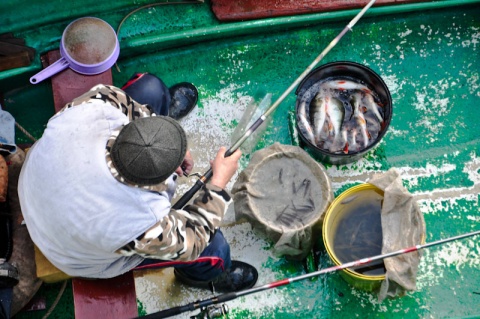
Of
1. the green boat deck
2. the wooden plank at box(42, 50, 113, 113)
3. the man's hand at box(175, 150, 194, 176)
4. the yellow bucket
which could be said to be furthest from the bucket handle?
the yellow bucket

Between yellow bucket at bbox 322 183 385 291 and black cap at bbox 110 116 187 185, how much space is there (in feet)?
4.20

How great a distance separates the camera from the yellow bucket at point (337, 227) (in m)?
3.07

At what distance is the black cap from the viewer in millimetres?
2098

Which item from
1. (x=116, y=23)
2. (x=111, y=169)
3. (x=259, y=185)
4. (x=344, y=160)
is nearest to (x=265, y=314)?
(x=259, y=185)

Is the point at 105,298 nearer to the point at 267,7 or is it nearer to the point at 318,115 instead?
the point at 318,115

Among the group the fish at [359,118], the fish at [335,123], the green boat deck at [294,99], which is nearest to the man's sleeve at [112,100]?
the green boat deck at [294,99]

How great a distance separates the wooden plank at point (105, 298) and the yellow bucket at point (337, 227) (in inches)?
44.9

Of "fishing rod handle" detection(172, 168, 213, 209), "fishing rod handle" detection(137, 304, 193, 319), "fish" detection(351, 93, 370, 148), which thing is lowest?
"fishing rod handle" detection(137, 304, 193, 319)

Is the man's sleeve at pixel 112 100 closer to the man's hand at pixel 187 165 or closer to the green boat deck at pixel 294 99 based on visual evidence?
the man's hand at pixel 187 165

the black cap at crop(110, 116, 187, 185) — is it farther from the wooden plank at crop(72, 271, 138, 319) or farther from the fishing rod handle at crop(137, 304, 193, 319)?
the wooden plank at crop(72, 271, 138, 319)

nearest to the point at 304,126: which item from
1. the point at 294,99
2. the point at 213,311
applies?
the point at 294,99

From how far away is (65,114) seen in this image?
235 cm

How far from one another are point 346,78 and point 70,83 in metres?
1.79

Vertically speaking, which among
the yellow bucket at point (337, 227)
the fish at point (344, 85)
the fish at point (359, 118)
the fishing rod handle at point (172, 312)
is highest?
the fish at point (344, 85)
